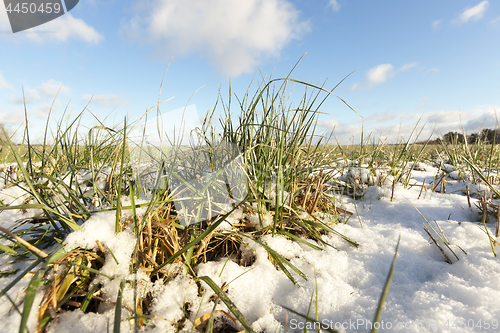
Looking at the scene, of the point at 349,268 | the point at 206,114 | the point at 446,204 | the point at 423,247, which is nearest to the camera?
the point at 349,268

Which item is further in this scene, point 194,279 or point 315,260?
point 315,260

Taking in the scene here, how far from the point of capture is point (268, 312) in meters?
0.89

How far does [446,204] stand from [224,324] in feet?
5.94

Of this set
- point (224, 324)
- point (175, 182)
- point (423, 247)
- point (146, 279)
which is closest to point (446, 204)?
point (423, 247)

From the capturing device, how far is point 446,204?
5.69ft

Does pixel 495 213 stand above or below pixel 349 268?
above

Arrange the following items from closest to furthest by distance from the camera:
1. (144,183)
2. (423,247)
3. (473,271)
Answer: (473,271)
(423,247)
(144,183)

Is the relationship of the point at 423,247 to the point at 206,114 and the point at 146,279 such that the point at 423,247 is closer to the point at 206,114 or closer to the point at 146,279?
the point at 146,279

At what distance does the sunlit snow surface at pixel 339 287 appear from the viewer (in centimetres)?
77

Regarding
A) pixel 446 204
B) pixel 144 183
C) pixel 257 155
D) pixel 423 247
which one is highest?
pixel 257 155

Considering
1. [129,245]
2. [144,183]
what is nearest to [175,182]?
[144,183]

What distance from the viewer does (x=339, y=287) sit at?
989mm

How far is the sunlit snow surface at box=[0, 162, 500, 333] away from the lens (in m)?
0.77

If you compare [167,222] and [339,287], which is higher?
[167,222]
